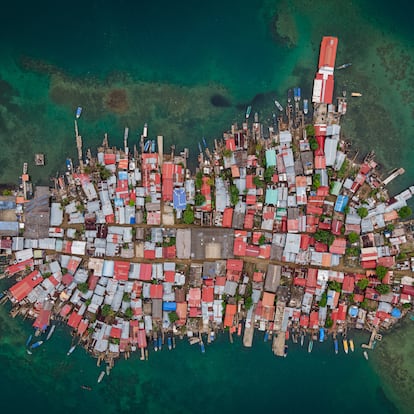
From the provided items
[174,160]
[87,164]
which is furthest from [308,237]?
[87,164]

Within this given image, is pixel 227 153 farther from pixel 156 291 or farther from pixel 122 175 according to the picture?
pixel 156 291

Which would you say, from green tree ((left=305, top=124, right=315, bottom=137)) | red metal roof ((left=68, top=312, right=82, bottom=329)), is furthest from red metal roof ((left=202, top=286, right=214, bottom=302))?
green tree ((left=305, top=124, right=315, bottom=137))

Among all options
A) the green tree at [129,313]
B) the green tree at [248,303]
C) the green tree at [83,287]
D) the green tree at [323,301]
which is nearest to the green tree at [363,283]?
the green tree at [323,301]

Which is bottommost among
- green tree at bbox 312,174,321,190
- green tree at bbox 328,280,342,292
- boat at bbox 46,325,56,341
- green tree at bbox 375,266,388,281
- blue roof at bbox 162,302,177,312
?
boat at bbox 46,325,56,341

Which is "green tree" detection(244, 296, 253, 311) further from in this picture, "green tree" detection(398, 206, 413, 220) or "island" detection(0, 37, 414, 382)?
"green tree" detection(398, 206, 413, 220)

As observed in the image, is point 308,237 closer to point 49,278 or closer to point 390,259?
point 390,259

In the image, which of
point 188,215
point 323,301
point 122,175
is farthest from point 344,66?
point 122,175
